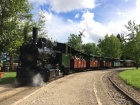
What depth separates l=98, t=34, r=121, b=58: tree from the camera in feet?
353

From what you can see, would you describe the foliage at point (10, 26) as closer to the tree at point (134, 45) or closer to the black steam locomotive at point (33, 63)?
the black steam locomotive at point (33, 63)

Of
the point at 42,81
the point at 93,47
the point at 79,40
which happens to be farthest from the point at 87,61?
the point at 93,47

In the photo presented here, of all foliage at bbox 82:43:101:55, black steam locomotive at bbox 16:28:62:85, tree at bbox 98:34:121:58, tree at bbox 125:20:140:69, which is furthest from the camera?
foliage at bbox 82:43:101:55

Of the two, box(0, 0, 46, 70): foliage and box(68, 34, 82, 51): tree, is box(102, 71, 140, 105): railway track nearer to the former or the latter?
box(0, 0, 46, 70): foliage

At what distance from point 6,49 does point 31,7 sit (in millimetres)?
19402

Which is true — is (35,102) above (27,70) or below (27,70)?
below

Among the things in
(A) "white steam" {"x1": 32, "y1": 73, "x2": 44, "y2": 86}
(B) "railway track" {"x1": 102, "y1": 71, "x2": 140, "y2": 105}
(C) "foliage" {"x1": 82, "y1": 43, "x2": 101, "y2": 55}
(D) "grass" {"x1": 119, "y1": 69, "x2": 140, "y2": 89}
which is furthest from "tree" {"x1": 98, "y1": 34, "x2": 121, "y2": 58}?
(A) "white steam" {"x1": 32, "y1": 73, "x2": 44, "y2": 86}

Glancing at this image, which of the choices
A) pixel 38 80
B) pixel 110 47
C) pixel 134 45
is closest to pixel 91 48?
pixel 110 47

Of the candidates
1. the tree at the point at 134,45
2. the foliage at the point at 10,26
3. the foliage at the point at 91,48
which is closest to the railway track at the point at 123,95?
the foliage at the point at 10,26

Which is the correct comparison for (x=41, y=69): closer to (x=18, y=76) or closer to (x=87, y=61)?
(x=18, y=76)

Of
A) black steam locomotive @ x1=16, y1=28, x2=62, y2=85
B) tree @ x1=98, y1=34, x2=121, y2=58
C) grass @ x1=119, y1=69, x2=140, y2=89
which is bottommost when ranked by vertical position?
grass @ x1=119, y1=69, x2=140, y2=89

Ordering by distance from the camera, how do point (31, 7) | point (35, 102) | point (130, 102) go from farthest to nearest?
point (31, 7) < point (130, 102) < point (35, 102)

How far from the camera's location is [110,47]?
110500 mm

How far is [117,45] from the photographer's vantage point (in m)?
110
